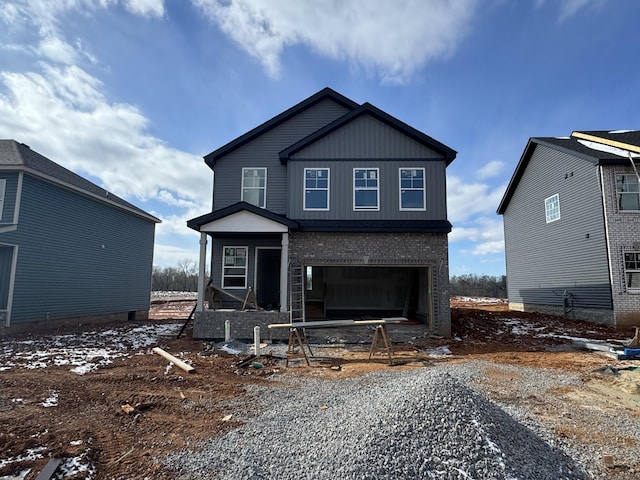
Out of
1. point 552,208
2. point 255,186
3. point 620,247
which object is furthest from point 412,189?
point 552,208

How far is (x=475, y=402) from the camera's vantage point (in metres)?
4.79

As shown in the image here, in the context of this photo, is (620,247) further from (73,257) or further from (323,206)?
(73,257)

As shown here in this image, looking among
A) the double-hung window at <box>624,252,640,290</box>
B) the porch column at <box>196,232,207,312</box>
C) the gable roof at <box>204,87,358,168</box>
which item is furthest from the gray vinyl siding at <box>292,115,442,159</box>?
the double-hung window at <box>624,252,640,290</box>

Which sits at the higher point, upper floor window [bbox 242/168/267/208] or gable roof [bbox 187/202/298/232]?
upper floor window [bbox 242/168/267/208]

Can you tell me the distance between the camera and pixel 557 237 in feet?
59.2

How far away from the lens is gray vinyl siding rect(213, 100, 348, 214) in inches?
583

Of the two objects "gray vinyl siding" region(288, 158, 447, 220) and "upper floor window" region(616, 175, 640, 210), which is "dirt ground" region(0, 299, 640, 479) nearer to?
"gray vinyl siding" region(288, 158, 447, 220)

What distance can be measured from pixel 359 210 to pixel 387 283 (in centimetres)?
513

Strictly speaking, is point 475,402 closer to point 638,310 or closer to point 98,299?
point 638,310

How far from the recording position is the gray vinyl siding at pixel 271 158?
14805 millimetres

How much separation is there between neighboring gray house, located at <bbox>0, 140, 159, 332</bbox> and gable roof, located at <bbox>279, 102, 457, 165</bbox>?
914 centimetres

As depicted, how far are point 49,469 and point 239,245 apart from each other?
35.7 feet

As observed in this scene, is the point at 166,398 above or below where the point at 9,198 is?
below

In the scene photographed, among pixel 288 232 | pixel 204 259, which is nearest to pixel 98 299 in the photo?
pixel 204 259
